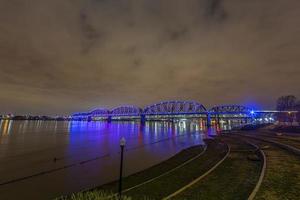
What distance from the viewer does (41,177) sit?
21500 millimetres

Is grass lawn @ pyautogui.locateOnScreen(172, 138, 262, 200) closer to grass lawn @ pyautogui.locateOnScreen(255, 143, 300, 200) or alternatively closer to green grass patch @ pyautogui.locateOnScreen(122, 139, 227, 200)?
grass lawn @ pyautogui.locateOnScreen(255, 143, 300, 200)

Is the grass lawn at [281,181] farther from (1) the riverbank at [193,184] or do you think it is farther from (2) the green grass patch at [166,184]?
(2) the green grass patch at [166,184]

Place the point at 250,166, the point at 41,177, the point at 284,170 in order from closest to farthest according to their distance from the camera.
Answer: the point at 284,170 → the point at 250,166 → the point at 41,177

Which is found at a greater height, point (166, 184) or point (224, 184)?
point (224, 184)

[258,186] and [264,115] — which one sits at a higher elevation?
[264,115]

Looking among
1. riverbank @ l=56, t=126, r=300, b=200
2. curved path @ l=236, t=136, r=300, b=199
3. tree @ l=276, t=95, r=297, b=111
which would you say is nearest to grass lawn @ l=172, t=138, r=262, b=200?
riverbank @ l=56, t=126, r=300, b=200

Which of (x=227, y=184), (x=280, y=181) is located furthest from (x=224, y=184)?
(x=280, y=181)

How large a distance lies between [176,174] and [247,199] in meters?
8.09

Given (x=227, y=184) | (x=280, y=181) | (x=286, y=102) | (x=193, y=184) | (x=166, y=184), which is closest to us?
(x=280, y=181)

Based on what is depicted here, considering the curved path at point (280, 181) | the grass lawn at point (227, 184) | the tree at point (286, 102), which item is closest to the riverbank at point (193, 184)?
the grass lawn at point (227, 184)

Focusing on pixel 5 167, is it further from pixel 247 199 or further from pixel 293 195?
pixel 293 195

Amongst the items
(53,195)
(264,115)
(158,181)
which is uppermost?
(264,115)

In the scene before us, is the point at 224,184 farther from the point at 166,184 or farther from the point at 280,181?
the point at 166,184

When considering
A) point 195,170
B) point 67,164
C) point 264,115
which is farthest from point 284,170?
point 264,115
